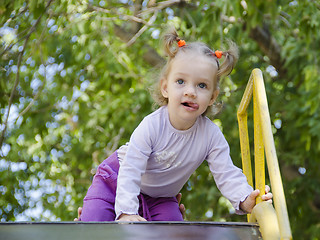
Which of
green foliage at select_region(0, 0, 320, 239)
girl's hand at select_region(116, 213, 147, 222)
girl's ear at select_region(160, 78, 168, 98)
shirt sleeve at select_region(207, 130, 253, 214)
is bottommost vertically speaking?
green foliage at select_region(0, 0, 320, 239)

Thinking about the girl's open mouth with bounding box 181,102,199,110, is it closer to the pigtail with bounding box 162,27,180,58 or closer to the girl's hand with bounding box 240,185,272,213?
the pigtail with bounding box 162,27,180,58

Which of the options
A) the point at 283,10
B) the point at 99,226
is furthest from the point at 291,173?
the point at 99,226

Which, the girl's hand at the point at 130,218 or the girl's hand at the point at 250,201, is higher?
the girl's hand at the point at 130,218

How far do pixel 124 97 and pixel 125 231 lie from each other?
15.9 feet

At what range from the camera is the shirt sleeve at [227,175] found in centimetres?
255

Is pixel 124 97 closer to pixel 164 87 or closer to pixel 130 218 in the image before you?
pixel 164 87

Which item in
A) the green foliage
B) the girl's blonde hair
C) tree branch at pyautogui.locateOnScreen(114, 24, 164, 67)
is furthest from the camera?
tree branch at pyautogui.locateOnScreen(114, 24, 164, 67)

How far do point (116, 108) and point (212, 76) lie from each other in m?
4.15

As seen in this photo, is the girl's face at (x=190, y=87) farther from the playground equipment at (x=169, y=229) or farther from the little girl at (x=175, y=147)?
the playground equipment at (x=169, y=229)

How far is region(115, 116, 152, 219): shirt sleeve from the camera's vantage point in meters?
2.38

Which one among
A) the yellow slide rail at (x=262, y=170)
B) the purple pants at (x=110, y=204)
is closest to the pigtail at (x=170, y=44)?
the yellow slide rail at (x=262, y=170)

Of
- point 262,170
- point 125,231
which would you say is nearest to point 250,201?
point 262,170

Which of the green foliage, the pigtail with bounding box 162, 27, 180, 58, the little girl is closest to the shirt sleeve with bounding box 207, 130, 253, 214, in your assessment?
the little girl

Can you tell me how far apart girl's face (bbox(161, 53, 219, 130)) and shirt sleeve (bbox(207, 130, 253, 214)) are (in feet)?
0.56
